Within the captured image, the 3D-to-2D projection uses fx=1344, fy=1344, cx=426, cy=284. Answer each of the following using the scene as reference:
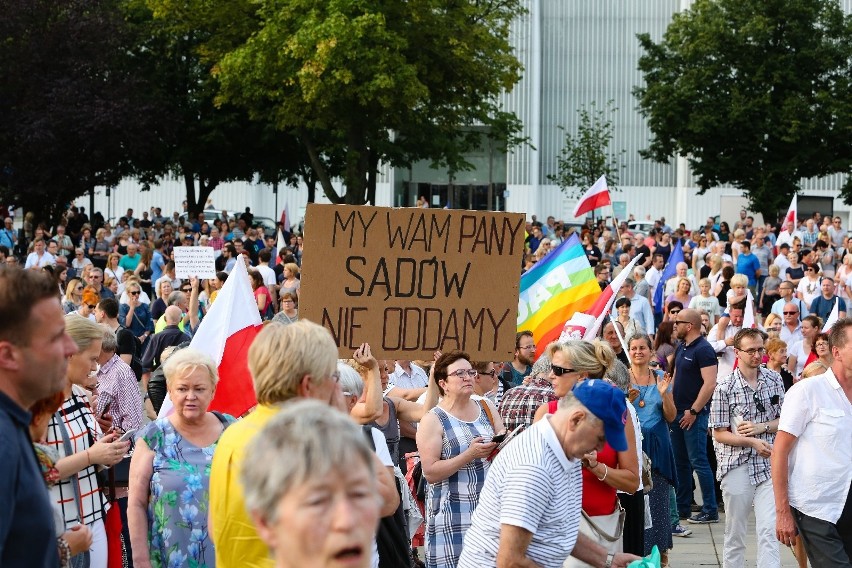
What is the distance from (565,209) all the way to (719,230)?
2592cm

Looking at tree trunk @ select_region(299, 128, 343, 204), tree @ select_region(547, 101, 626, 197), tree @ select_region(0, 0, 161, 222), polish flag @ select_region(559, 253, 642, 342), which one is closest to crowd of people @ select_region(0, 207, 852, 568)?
polish flag @ select_region(559, 253, 642, 342)

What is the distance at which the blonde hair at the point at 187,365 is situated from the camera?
233 inches

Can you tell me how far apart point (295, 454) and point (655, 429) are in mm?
7479

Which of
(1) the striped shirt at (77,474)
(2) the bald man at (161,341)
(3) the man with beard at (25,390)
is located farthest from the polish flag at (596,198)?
(3) the man with beard at (25,390)

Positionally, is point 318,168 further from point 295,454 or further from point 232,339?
point 295,454

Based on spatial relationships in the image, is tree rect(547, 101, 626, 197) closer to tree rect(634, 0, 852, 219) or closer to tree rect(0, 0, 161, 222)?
tree rect(634, 0, 852, 219)

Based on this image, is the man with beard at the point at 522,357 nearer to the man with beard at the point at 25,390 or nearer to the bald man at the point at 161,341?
the bald man at the point at 161,341

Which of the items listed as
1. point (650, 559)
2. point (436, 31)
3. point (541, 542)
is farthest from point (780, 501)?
point (436, 31)

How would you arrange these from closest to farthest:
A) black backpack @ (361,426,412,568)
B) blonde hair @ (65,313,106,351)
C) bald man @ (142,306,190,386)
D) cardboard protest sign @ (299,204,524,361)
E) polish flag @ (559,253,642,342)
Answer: black backpack @ (361,426,412,568) → blonde hair @ (65,313,106,351) → cardboard protest sign @ (299,204,524,361) → polish flag @ (559,253,642,342) → bald man @ (142,306,190,386)

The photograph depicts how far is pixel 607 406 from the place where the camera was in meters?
4.98

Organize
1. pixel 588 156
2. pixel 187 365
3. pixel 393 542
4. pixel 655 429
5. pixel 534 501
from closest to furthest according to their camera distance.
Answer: pixel 534 501 < pixel 187 365 < pixel 393 542 < pixel 655 429 < pixel 588 156

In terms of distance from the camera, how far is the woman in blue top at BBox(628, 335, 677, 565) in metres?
9.38

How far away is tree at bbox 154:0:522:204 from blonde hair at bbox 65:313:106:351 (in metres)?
29.5

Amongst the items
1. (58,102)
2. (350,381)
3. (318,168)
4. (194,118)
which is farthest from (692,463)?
(194,118)
